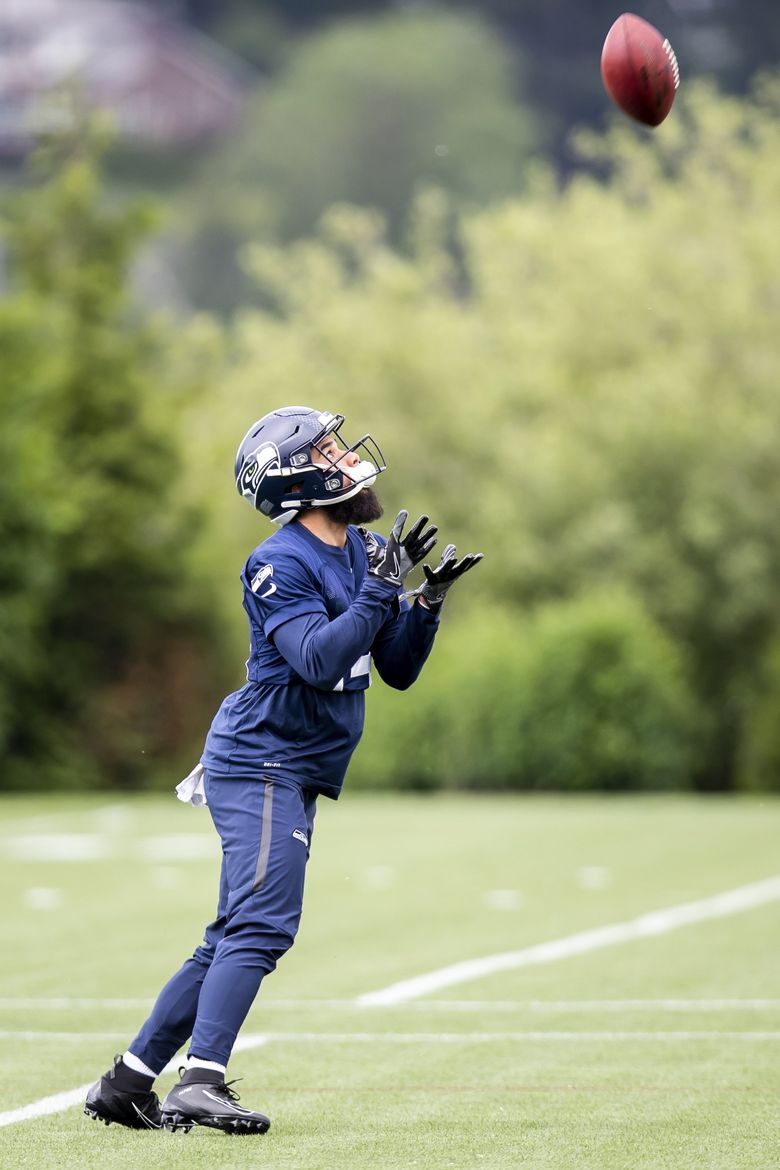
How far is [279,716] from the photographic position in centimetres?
605

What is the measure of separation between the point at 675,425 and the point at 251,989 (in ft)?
90.0

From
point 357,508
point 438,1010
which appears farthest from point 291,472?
point 438,1010

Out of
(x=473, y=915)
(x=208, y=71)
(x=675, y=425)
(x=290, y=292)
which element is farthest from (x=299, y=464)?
(x=208, y=71)

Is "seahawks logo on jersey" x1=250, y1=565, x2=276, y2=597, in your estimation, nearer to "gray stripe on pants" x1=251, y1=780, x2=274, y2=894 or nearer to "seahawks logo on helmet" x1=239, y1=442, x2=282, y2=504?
"seahawks logo on helmet" x1=239, y1=442, x2=282, y2=504

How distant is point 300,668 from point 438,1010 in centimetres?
322

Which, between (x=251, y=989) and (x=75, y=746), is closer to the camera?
(x=251, y=989)

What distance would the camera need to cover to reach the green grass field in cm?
568

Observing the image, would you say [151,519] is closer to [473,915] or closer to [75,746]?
[75,746]

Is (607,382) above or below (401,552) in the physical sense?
above

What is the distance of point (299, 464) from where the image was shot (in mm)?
6195

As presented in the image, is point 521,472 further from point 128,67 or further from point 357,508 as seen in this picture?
point 128,67

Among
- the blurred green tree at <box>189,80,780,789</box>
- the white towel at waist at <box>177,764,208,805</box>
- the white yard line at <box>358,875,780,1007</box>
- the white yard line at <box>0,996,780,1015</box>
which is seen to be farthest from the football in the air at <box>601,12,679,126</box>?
the blurred green tree at <box>189,80,780,789</box>

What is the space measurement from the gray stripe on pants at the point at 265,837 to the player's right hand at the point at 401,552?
0.69 meters

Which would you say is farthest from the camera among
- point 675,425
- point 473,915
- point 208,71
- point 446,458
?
point 208,71
